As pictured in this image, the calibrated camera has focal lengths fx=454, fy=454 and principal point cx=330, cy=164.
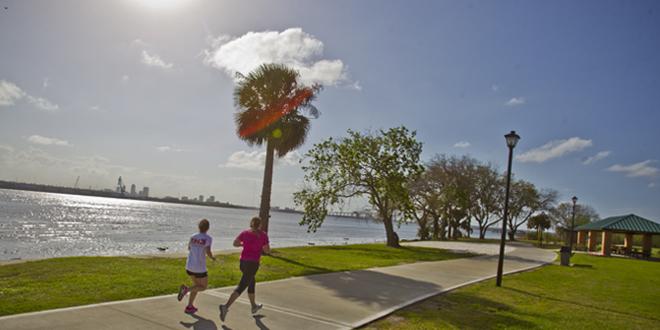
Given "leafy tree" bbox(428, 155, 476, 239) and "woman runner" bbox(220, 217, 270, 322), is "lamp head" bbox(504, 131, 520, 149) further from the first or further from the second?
"leafy tree" bbox(428, 155, 476, 239)

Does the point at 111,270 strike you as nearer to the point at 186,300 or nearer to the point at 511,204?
the point at 186,300

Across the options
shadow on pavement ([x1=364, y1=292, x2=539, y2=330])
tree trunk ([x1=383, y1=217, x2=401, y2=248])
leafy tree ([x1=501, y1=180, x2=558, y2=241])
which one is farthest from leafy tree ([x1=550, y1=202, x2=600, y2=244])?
shadow on pavement ([x1=364, y1=292, x2=539, y2=330])

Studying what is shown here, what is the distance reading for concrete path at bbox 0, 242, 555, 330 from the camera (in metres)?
5.96

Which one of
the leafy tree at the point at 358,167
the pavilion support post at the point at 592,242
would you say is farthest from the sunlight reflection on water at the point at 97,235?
the pavilion support post at the point at 592,242

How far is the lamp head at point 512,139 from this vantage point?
42.6ft

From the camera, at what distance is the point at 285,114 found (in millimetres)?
19297

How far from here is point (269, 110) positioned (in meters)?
19.0

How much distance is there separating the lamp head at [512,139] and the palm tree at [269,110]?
9047 millimetres

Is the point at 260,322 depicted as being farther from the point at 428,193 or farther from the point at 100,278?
the point at 428,193

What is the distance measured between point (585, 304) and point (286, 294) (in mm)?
7061

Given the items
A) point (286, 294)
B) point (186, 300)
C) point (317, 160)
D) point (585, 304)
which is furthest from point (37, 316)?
point (317, 160)

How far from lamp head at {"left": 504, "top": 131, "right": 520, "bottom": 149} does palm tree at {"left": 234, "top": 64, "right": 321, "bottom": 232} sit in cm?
905

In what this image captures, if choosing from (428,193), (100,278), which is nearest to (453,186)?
(428,193)

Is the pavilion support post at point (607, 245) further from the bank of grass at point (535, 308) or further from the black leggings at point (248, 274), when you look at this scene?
the black leggings at point (248, 274)
